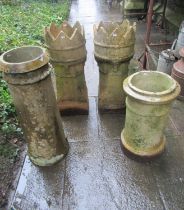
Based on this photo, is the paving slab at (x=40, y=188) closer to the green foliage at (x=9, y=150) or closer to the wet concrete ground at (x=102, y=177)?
the wet concrete ground at (x=102, y=177)

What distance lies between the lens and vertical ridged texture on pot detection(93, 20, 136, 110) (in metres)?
2.90

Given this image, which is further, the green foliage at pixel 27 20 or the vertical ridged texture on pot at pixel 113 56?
the green foliage at pixel 27 20

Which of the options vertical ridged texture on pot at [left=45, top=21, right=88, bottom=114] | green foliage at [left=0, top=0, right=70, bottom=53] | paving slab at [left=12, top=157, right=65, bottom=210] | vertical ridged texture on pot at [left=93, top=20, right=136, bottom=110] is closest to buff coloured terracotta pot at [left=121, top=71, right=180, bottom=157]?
vertical ridged texture on pot at [left=93, top=20, right=136, bottom=110]

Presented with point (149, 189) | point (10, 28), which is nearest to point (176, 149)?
point (149, 189)

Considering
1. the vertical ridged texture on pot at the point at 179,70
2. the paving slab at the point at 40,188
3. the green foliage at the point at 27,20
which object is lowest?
the paving slab at the point at 40,188

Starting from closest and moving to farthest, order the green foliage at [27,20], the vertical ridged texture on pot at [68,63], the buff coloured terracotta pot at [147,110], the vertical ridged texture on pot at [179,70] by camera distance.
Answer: the buff coloured terracotta pot at [147,110] → the vertical ridged texture on pot at [68,63] → the vertical ridged texture on pot at [179,70] → the green foliage at [27,20]

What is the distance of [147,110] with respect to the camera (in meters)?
2.42

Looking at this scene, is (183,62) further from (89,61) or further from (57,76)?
(89,61)

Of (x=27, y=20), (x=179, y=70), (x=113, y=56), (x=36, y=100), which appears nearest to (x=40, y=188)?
(x=36, y=100)

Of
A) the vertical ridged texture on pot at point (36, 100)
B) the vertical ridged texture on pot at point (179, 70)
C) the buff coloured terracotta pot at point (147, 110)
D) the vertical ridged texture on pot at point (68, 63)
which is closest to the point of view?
the vertical ridged texture on pot at point (36, 100)

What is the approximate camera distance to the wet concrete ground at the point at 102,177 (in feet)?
7.98

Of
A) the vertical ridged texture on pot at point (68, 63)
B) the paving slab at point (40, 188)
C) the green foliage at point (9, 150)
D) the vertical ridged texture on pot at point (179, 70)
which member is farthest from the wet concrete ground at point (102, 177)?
the vertical ridged texture on pot at point (179, 70)

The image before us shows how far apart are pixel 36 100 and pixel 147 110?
→ 3.72 feet

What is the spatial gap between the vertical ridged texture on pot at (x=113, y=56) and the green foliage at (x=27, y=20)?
279 cm
